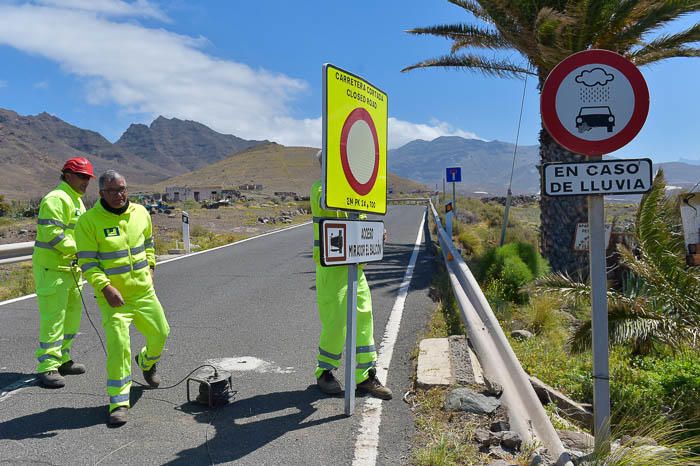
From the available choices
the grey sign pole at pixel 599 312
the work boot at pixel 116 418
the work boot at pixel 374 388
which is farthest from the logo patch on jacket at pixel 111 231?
the grey sign pole at pixel 599 312

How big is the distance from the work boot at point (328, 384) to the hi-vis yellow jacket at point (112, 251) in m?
1.59

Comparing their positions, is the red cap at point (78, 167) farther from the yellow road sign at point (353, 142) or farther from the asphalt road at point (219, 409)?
the yellow road sign at point (353, 142)

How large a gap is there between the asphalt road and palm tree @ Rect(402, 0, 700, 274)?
3858 mm

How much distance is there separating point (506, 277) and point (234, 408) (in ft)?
18.3

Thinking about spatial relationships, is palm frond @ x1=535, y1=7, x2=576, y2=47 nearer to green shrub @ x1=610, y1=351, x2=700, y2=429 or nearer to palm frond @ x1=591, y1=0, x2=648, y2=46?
palm frond @ x1=591, y1=0, x2=648, y2=46

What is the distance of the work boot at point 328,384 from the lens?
5.06 meters

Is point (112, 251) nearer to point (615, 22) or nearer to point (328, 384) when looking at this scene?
point (328, 384)

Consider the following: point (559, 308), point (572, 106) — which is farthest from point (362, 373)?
point (559, 308)

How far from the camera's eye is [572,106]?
379 cm

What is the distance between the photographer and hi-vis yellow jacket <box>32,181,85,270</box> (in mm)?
5457

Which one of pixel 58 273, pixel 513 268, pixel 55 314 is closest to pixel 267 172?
pixel 513 268

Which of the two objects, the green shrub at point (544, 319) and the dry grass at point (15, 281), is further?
the dry grass at point (15, 281)

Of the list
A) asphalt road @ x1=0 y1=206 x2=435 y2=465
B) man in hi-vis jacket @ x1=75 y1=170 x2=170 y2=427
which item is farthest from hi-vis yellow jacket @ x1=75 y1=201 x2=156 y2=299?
asphalt road @ x1=0 y1=206 x2=435 y2=465

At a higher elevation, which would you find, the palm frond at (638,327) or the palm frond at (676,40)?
the palm frond at (676,40)
